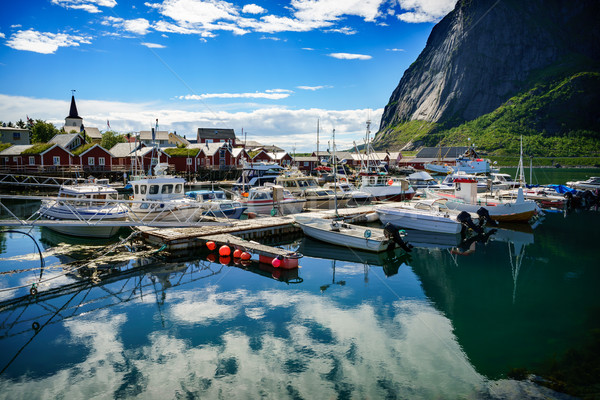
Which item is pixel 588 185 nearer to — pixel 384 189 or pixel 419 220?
pixel 384 189

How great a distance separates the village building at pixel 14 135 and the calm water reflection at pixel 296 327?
73971mm

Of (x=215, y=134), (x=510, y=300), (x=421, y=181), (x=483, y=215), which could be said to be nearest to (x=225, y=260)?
(x=510, y=300)

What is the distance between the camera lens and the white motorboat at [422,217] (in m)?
25.9

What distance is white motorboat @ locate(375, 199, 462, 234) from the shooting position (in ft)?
84.9

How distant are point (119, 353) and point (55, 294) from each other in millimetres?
6431

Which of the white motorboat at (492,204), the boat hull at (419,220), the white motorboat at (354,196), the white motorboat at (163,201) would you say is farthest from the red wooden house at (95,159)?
the white motorboat at (492,204)

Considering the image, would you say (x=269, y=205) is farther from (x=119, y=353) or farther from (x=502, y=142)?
(x=502, y=142)

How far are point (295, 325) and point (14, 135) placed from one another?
90.1 meters

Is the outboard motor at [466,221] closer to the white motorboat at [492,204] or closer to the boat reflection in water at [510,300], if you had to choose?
the boat reflection in water at [510,300]

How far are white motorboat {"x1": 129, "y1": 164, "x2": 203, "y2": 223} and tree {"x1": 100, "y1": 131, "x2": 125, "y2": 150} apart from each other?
7080 cm

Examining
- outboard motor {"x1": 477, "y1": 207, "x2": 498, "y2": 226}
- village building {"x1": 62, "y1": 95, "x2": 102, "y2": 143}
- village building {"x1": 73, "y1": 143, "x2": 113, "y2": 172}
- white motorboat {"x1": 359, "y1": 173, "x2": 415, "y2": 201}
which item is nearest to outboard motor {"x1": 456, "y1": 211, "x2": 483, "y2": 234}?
outboard motor {"x1": 477, "y1": 207, "x2": 498, "y2": 226}

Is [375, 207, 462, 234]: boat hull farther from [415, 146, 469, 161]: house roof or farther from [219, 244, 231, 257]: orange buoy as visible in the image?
[415, 146, 469, 161]: house roof

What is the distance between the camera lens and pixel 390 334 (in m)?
12.2

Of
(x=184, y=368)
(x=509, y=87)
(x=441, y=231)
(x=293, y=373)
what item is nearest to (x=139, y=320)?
(x=184, y=368)
